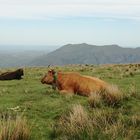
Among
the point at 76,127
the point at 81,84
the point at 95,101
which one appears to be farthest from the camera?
the point at 81,84

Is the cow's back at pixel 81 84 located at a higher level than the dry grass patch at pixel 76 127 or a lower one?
higher

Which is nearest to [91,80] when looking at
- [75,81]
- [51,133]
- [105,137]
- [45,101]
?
[75,81]

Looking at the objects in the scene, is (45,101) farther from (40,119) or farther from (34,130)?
(34,130)

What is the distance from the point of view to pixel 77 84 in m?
15.4

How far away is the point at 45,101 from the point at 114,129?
603 cm

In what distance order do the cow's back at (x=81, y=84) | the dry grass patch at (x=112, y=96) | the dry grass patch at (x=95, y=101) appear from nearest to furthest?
1. the dry grass patch at (x=95, y=101)
2. the dry grass patch at (x=112, y=96)
3. the cow's back at (x=81, y=84)

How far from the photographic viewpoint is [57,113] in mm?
11195

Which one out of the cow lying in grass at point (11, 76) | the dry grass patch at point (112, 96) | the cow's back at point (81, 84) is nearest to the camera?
the dry grass patch at point (112, 96)

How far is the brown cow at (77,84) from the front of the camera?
14901mm

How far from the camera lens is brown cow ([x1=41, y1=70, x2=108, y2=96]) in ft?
48.9

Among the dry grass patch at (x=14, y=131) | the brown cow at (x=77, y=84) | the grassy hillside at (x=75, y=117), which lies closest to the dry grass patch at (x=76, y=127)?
the grassy hillside at (x=75, y=117)

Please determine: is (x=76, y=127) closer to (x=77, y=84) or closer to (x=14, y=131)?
(x=14, y=131)

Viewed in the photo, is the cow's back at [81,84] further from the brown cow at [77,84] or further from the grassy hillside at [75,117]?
the grassy hillside at [75,117]

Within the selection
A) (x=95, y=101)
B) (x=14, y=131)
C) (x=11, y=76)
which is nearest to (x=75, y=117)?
(x=14, y=131)
